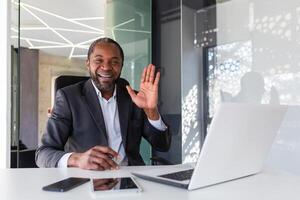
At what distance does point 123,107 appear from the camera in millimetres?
1625

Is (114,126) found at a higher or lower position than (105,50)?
lower

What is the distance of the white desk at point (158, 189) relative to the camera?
30.3 inches

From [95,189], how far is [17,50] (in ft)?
8.65

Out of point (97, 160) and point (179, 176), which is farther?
point (97, 160)

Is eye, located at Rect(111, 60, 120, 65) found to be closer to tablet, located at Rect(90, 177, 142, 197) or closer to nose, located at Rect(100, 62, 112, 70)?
nose, located at Rect(100, 62, 112, 70)

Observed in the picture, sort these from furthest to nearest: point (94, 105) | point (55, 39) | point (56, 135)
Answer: point (55, 39), point (94, 105), point (56, 135)

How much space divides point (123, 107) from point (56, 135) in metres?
0.36

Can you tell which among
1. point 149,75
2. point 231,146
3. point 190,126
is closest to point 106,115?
point 149,75

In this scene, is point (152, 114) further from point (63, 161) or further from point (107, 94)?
point (63, 161)

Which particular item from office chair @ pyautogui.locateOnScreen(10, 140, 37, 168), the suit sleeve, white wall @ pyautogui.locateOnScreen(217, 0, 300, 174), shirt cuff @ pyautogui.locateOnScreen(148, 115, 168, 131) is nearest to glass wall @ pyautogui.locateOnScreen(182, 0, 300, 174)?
white wall @ pyautogui.locateOnScreen(217, 0, 300, 174)
